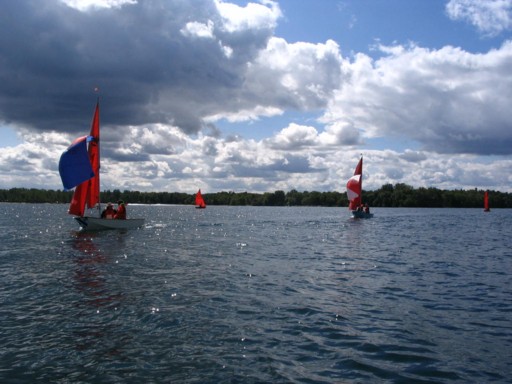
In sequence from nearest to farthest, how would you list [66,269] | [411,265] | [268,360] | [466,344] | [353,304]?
1. [268,360]
2. [466,344]
3. [353,304]
4. [66,269]
5. [411,265]

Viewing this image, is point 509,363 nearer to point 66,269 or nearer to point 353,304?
point 353,304

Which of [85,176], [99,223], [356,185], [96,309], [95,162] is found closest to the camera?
[96,309]

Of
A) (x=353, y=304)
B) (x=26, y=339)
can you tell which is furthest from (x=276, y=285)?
(x=26, y=339)

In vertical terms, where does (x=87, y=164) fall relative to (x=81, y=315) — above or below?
above

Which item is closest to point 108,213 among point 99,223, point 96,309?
point 99,223

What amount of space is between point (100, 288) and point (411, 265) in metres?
15.8

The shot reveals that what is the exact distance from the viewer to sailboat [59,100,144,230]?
38.8 meters

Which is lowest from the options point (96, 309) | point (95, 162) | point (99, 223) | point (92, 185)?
point (96, 309)

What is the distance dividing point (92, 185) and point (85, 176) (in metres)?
3.89

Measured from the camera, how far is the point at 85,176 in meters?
39.7

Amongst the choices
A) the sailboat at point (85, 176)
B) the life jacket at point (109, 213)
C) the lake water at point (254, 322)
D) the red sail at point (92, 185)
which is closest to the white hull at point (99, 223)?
the sailboat at point (85, 176)

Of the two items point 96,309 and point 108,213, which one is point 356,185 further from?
point 96,309

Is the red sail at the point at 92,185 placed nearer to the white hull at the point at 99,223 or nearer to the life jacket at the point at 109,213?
the white hull at the point at 99,223

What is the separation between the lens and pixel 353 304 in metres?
14.8
